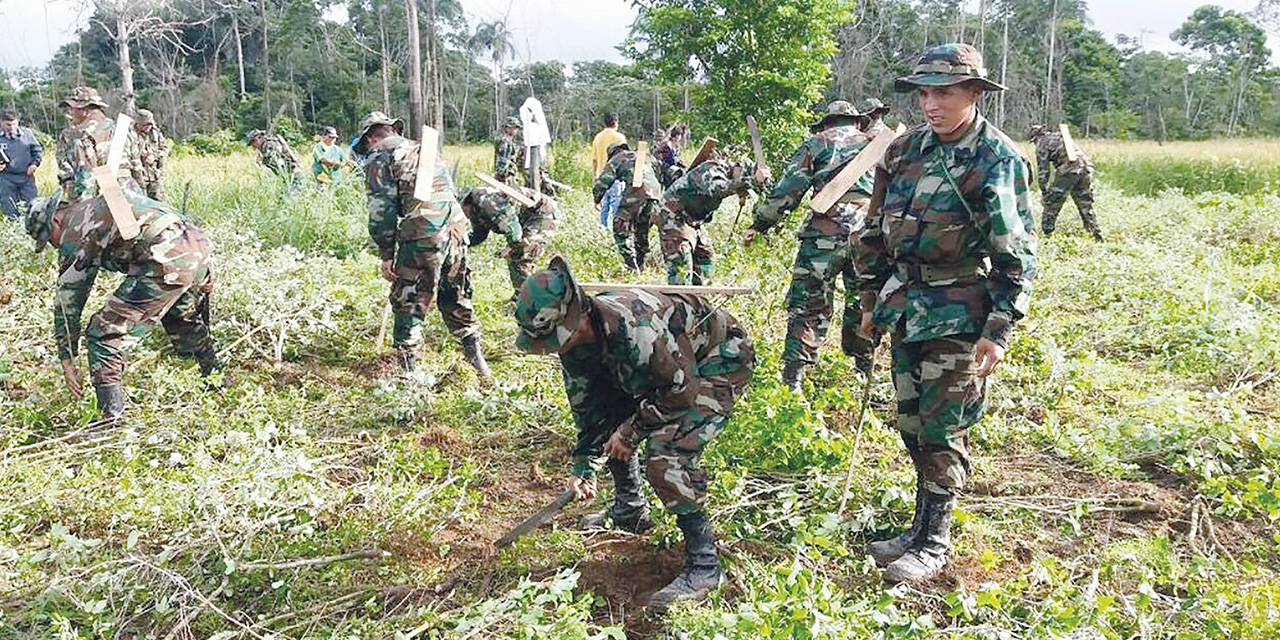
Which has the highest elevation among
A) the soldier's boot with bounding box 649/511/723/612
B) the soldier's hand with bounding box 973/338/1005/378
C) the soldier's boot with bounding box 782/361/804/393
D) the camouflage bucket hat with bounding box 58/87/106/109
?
the camouflage bucket hat with bounding box 58/87/106/109

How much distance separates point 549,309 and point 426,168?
104 inches

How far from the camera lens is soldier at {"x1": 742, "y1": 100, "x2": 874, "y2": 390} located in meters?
4.69

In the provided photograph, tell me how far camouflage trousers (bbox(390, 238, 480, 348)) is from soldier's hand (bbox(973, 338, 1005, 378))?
3.07m

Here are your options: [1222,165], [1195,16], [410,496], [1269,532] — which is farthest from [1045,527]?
[1195,16]

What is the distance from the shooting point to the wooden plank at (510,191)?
607cm

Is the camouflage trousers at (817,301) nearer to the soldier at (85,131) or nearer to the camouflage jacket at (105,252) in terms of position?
the camouflage jacket at (105,252)

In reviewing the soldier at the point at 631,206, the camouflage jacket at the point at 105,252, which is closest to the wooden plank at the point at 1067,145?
the soldier at the point at 631,206

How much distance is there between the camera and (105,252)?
4348mm

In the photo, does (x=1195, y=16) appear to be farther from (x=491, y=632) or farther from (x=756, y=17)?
(x=491, y=632)

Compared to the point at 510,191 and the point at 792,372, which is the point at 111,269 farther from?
the point at 792,372

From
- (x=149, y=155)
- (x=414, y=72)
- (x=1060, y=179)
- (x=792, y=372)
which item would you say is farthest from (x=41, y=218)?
(x=1060, y=179)

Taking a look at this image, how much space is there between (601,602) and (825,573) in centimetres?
77

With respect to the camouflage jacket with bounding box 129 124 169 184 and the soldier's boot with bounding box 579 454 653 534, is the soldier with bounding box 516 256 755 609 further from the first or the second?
the camouflage jacket with bounding box 129 124 169 184

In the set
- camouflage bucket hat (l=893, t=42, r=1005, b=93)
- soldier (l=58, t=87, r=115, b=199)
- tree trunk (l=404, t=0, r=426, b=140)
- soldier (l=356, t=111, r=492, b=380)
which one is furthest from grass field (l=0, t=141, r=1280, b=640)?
tree trunk (l=404, t=0, r=426, b=140)
